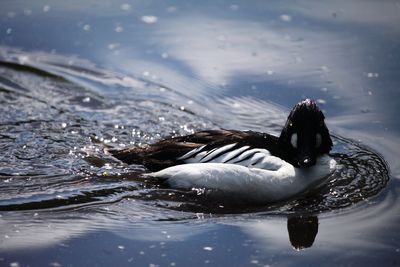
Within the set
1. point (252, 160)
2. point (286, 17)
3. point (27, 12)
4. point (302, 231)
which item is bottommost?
point (302, 231)

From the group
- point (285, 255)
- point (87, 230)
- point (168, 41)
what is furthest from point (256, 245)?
point (168, 41)

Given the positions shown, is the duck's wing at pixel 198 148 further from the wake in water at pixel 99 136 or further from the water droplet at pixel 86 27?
the water droplet at pixel 86 27

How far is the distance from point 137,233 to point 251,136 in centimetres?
194

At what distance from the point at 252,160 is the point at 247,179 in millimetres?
252

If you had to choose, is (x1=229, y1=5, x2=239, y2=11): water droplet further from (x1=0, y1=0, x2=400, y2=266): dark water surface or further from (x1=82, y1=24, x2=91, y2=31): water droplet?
(x1=82, y1=24, x2=91, y2=31): water droplet

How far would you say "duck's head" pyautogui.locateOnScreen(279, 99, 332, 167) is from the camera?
836 cm

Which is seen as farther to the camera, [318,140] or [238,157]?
[318,140]

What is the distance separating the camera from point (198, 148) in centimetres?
853

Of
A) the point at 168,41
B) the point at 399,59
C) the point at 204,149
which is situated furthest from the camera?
the point at 168,41

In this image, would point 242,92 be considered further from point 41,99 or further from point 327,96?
point 41,99

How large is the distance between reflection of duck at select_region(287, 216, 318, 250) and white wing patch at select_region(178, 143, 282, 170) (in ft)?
2.56

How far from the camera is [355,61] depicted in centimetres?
1127

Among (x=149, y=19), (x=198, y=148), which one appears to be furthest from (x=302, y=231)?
(x=149, y=19)

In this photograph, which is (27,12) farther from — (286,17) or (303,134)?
(303,134)
